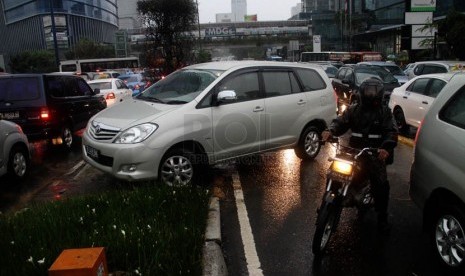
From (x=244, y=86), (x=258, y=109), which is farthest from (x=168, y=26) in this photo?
(x=258, y=109)

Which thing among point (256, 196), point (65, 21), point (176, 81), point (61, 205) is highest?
point (65, 21)

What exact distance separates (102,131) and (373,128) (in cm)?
371

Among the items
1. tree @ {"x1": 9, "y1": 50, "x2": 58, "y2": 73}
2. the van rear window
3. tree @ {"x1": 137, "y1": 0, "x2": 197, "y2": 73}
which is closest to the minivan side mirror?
the van rear window

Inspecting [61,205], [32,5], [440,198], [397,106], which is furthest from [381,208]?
[32,5]

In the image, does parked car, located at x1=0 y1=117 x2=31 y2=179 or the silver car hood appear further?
parked car, located at x1=0 y1=117 x2=31 y2=179

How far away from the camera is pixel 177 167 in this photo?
247 inches

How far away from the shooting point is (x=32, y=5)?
87875 mm

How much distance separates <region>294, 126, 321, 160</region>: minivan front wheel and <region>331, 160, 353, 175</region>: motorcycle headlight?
379cm

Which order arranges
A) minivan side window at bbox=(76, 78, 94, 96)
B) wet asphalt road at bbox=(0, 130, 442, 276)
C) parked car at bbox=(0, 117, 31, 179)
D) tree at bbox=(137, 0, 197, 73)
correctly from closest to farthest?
1. wet asphalt road at bbox=(0, 130, 442, 276)
2. parked car at bbox=(0, 117, 31, 179)
3. minivan side window at bbox=(76, 78, 94, 96)
4. tree at bbox=(137, 0, 197, 73)

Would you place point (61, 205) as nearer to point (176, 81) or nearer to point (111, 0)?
point (176, 81)

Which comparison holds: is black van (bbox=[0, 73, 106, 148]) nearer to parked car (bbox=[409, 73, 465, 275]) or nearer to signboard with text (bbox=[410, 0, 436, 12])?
parked car (bbox=[409, 73, 465, 275])

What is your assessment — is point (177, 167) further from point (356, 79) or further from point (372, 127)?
point (356, 79)

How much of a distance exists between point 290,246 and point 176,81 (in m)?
3.80

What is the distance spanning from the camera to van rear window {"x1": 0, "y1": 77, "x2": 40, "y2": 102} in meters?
8.98
